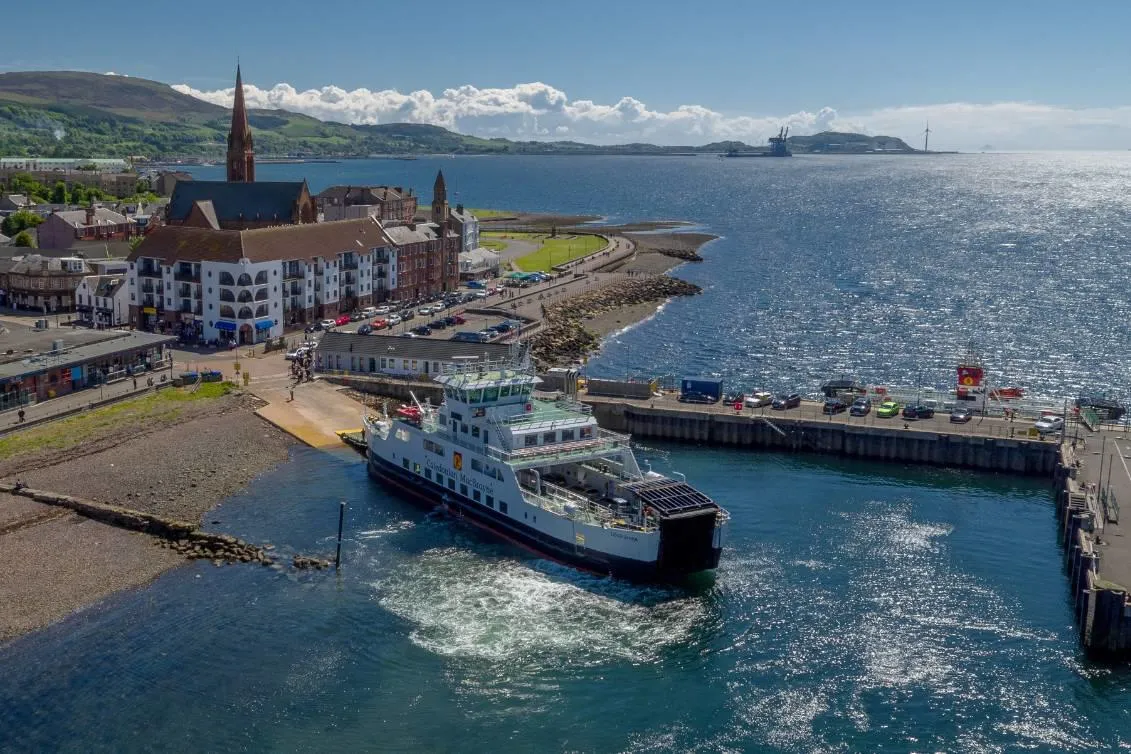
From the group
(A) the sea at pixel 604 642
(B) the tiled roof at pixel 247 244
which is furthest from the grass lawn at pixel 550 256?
(A) the sea at pixel 604 642

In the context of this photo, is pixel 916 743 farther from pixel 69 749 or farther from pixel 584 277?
pixel 584 277

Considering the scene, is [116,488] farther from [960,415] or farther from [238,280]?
[960,415]

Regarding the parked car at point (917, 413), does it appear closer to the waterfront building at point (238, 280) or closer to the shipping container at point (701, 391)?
the shipping container at point (701, 391)

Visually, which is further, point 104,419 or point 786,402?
point 786,402

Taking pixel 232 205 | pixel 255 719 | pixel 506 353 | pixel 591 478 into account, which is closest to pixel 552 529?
pixel 591 478

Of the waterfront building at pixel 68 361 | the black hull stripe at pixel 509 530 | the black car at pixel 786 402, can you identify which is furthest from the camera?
the black car at pixel 786 402

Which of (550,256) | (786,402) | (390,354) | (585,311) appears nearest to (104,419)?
(390,354)
